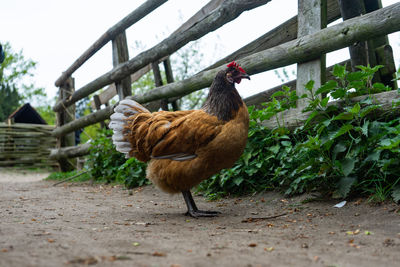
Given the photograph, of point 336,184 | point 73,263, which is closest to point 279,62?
point 336,184

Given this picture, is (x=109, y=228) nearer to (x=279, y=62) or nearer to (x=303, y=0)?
(x=279, y=62)

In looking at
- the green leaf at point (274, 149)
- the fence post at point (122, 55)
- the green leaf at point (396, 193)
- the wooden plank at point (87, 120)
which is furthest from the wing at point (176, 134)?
the fence post at point (122, 55)

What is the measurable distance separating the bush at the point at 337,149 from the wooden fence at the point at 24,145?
41.5 ft

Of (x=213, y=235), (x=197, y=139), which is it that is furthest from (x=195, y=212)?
(x=213, y=235)

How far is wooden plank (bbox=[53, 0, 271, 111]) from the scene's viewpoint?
3914 millimetres

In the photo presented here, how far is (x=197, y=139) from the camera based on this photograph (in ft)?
9.43

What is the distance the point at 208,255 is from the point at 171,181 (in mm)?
1450

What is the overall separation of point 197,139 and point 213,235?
98 cm

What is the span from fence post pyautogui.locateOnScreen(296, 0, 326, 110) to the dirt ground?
1200mm

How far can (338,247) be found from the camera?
5.83 ft

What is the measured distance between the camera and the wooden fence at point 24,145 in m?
13.7

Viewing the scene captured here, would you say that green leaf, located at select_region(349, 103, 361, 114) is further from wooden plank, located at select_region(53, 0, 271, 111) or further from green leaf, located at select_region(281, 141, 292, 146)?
wooden plank, located at select_region(53, 0, 271, 111)

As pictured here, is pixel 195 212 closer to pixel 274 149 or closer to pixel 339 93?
pixel 274 149

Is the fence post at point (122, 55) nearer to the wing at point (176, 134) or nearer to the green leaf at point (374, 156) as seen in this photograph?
the wing at point (176, 134)
